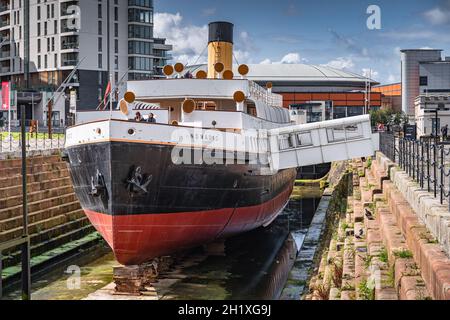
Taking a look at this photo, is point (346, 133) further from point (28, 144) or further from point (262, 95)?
point (28, 144)

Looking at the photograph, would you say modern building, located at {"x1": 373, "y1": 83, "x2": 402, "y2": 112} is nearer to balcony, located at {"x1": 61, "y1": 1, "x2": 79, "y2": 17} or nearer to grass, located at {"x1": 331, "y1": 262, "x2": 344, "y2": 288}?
balcony, located at {"x1": 61, "y1": 1, "x2": 79, "y2": 17}

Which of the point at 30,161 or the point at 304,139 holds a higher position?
the point at 304,139

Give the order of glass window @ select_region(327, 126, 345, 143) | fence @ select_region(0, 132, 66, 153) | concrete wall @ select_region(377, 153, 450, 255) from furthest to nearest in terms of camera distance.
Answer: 1. fence @ select_region(0, 132, 66, 153)
2. glass window @ select_region(327, 126, 345, 143)
3. concrete wall @ select_region(377, 153, 450, 255)

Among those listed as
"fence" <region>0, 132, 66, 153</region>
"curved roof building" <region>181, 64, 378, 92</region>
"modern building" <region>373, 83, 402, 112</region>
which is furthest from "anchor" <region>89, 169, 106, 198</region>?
"modern building" <region>373, 83, 402, 112</region>

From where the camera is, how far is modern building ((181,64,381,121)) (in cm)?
8331

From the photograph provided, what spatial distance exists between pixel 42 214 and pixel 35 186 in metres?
2.58

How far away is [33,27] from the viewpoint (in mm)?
73938

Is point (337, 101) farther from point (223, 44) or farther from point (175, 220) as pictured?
point (175, 220)

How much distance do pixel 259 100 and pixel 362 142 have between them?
5796 millimetres

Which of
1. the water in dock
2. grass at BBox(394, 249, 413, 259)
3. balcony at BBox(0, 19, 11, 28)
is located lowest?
the water in dock

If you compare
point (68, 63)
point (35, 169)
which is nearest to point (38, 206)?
point (35, 169)

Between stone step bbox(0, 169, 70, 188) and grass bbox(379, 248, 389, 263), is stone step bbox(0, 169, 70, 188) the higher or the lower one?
the higher one

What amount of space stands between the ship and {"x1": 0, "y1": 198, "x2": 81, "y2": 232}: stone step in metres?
3.20

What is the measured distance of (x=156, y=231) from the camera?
16609 millimetres
